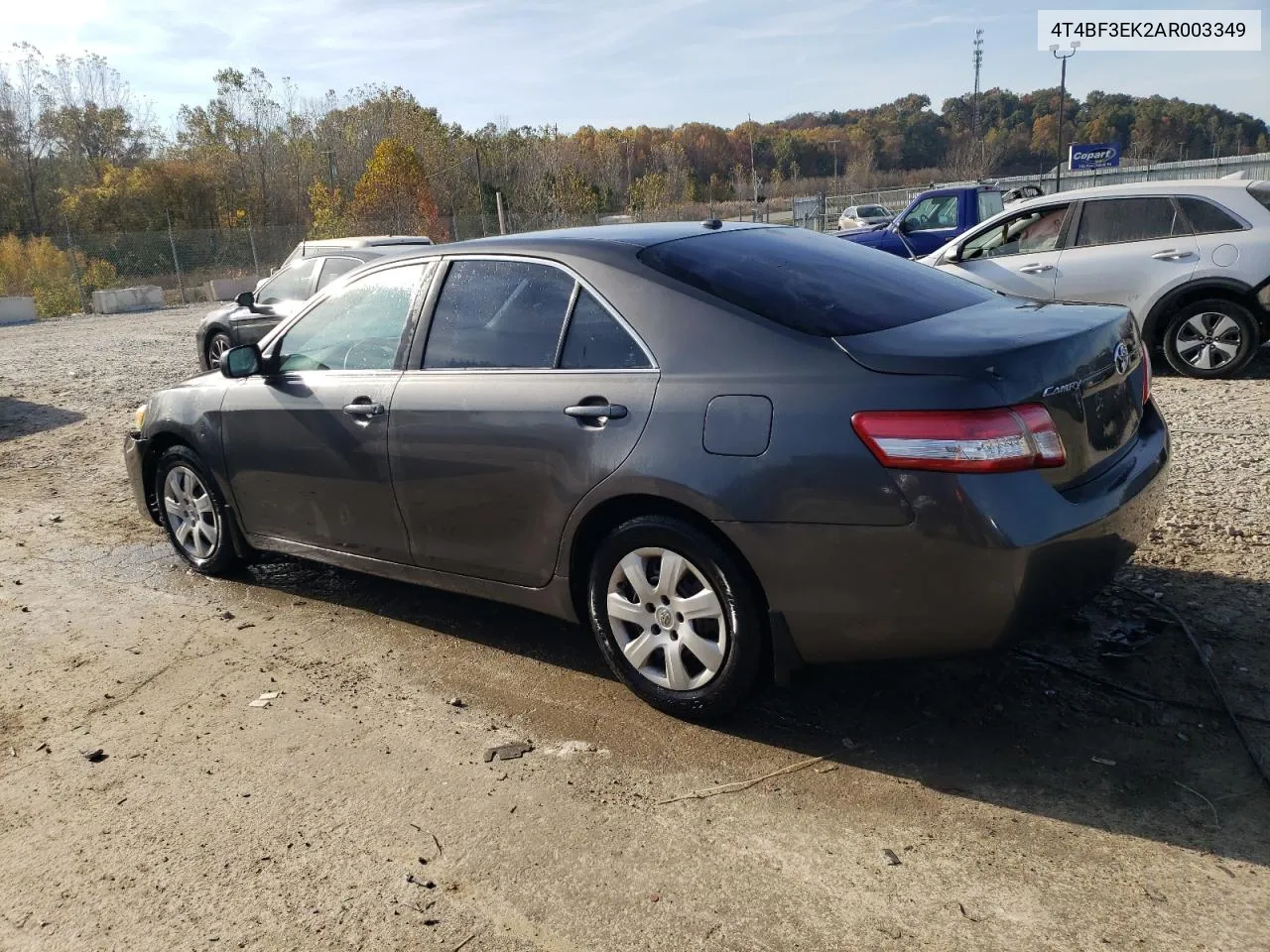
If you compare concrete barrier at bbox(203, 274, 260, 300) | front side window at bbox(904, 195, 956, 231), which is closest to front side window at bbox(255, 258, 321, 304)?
front side window at bbox(904, 195, 956, 231)

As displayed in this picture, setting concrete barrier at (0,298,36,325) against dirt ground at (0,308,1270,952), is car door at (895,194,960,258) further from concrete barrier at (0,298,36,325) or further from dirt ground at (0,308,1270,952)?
concrete barrier at (0,298,36,325)

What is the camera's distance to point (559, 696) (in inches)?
156

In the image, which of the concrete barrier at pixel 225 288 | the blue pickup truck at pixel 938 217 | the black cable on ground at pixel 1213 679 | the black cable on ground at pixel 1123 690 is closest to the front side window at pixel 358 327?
the black cable on ground at pixel 1123 690

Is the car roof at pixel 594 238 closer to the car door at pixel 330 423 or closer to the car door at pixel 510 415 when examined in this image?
the car door at pixel 510 415

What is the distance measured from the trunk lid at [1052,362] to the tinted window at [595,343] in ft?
2.47

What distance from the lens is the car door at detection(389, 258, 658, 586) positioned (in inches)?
143

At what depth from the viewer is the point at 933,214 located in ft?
63.0

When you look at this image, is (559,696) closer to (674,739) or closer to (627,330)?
(674,739)

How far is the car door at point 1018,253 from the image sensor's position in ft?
31.0

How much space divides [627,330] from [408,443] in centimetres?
109

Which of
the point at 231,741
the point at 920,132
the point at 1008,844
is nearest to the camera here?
the point at 1008,844

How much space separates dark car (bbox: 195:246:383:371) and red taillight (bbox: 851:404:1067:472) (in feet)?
30.7

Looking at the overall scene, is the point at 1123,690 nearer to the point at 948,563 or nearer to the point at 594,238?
the point at 948,563

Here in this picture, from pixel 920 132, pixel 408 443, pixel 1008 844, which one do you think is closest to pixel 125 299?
pixel 408 443
